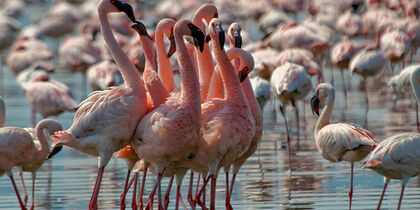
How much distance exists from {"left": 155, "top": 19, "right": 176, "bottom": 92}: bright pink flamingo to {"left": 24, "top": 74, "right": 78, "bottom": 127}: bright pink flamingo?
14.9 ft

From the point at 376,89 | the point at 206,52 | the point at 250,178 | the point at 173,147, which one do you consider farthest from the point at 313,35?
the point at 173,147

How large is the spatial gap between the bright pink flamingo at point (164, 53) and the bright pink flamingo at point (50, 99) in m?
4.53

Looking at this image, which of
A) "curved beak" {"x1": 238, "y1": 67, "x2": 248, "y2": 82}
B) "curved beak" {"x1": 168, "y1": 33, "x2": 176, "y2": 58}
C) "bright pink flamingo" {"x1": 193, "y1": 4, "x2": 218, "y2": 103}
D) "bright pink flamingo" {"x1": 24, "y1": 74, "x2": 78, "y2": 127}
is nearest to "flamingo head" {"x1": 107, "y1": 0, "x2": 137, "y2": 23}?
"curved beak" {"x1": 168, "y1": 33, "x2": 176, "y2": 58}

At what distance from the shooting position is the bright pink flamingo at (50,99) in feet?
41.6

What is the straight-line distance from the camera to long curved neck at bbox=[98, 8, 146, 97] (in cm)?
733

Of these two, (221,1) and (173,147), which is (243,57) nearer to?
(173,147)

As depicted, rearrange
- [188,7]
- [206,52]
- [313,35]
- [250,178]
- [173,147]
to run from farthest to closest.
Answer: [188,7] < [313,35] < [250,178] < [206,52] < [173,147]

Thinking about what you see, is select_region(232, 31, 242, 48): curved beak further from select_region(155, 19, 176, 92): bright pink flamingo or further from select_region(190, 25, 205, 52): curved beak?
select_region(190, 25, 205, 52): curved beak

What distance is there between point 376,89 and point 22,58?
785cm

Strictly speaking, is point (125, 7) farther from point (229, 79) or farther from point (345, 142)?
point (345, 142)

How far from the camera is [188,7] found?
3044cm

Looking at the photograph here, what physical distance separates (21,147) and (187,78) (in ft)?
6.27

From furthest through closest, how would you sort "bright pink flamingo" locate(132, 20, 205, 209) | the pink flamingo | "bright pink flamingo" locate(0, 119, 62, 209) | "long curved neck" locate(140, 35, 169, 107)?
the pink flamingo, "bright pink flamingo" locate(0, 119, 62, 209), "long curved neck" locate(140, 35, 169, 107), "bright pink flamingo" locate(132, 20, 205, 209)

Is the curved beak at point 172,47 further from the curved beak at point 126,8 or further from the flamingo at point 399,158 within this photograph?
the flamingo at point 399,158
